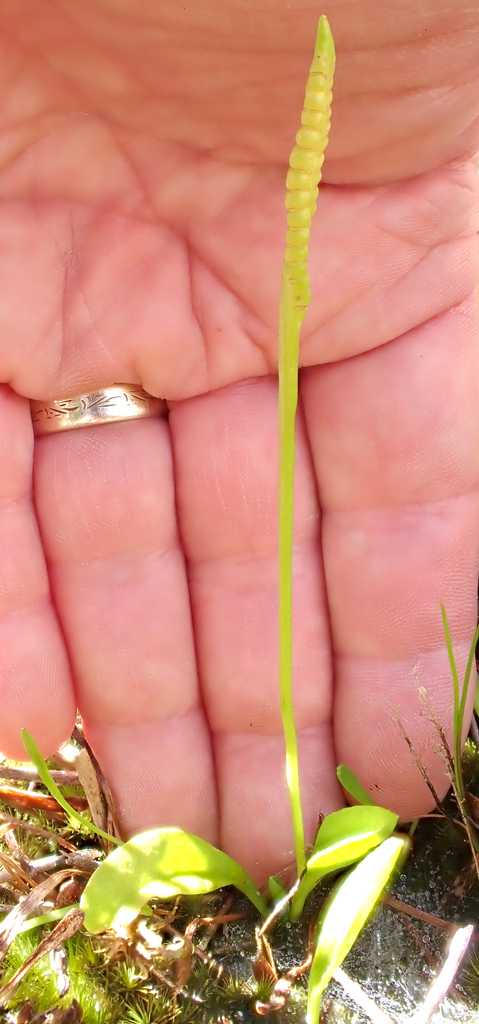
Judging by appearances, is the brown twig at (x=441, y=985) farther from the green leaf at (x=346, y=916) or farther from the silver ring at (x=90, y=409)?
the silver ring at (x=90, y=409)

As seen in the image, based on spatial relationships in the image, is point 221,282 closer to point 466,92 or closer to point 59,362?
point 59,362

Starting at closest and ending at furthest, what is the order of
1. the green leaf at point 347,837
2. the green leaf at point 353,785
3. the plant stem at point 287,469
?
the plant stem at point 287,469
the green leaf at point 347,837
the green leaf at point 353,785

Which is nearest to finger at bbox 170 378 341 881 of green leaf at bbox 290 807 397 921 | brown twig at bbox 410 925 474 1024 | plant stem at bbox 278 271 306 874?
green leaf at bbox 290 807 397 921

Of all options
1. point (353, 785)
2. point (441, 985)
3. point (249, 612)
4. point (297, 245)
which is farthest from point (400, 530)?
point (297, 245)

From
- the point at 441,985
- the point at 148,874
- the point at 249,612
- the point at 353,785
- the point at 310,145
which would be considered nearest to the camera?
the point at 310,145

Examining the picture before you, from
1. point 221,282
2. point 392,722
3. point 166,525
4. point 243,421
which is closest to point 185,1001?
point 392,722

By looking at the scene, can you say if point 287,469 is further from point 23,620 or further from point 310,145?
point 23,620

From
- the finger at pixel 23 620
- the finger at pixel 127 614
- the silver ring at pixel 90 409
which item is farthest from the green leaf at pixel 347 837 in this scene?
the silver ring at pixel 90 409
